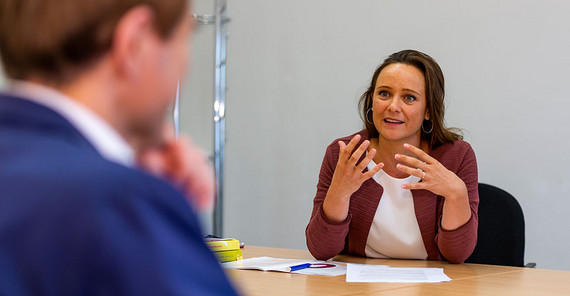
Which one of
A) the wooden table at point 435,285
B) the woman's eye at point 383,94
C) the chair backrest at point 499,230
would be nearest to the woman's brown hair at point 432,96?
the woman's eye at point 383,94

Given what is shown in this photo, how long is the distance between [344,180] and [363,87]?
1.45 m

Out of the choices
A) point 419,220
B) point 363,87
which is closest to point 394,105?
point 419,220

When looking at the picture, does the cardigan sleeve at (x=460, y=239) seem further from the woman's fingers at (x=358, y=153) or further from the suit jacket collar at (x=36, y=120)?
the suit jacket collar at (x=36, y=120)

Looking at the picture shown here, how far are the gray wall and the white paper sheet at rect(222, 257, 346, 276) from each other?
1.40 meters

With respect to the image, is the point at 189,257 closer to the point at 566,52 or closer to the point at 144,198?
the point at 144,198

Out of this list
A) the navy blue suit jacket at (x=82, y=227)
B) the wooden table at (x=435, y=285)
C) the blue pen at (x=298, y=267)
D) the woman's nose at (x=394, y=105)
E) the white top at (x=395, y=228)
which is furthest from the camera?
the woman's nose at (x=394, y=105)

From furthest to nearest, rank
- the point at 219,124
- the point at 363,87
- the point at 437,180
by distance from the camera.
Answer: the point at 219,124
the point at 363,87
the point at 437,180

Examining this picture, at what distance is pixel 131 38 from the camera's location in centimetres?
52

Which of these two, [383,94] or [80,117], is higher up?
[383,94]

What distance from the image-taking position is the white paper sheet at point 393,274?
1.79m

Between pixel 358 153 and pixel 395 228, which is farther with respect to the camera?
pixel 395 228

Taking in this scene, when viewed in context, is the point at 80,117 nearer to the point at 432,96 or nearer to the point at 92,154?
the point at 92,154

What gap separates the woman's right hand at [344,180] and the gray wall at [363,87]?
1.24 meters

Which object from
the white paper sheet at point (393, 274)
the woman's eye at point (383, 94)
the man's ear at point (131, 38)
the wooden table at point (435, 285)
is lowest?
the wooden table at point (435, 285)
